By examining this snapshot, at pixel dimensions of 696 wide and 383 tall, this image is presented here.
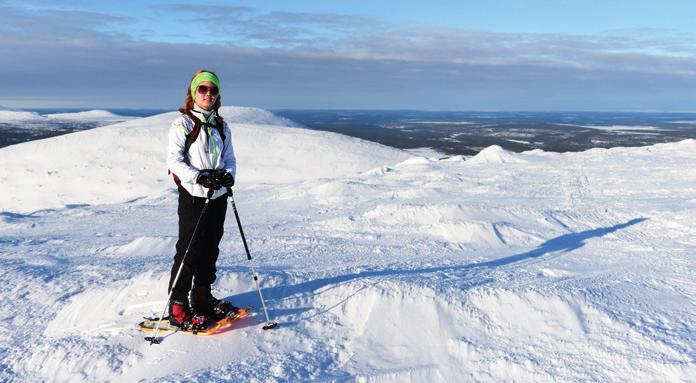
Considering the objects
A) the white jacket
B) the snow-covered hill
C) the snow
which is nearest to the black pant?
the white jacket

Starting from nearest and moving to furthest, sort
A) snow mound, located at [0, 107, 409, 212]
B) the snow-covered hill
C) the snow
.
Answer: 1. snow mound, located at [0, 107, 409, 212]
2. the snow-covered hill
3. the snow

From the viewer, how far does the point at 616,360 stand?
3912 millimetres

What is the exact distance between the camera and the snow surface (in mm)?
3863

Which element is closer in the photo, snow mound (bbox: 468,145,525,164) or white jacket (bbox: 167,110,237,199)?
white jacket (bbox: 167,110,237,199)

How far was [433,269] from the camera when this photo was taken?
252 inches

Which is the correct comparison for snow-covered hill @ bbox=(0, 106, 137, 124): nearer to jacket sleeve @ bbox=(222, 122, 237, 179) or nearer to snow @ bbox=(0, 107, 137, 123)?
snow @ bbox=(0, 107, 137, 123)

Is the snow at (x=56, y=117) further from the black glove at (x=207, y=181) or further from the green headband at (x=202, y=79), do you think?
the black glove at (x=207, y=181)

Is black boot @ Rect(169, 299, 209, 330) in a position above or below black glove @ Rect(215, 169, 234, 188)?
below

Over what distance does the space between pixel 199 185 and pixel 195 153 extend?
0.28 metres

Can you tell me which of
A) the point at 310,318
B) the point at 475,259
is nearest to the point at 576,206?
the point at 475,259

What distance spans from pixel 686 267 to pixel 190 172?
663cm

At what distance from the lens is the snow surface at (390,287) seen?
3.86 m

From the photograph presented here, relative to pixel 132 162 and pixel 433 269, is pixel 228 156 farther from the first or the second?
pixel 132 162

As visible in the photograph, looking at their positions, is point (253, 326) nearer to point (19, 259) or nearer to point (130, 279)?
point (130, 279)
